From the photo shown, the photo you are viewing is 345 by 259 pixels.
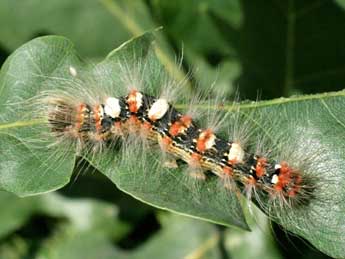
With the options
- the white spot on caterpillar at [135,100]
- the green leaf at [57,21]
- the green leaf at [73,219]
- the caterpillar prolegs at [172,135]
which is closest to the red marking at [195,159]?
the caterpillar prolegs at [172,135]

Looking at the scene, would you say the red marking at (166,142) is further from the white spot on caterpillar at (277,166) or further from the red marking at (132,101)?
the white spot on caterpillar at (277,166)

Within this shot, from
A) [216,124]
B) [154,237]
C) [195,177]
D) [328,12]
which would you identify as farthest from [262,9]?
[154,237]

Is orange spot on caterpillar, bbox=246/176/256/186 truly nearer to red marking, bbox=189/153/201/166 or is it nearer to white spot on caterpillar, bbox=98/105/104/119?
red marking, bbox=189/153/201/166

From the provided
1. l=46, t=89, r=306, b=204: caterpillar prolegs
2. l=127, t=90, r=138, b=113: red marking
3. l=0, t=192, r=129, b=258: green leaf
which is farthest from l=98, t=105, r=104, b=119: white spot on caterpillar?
l=0, t=192, r=129, b=258: green leaf

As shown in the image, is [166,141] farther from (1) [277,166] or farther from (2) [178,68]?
(2) [178,68]

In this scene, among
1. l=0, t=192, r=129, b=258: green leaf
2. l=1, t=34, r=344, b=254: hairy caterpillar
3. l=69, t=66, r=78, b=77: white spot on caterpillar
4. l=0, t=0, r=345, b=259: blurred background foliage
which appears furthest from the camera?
l=0, t=192, r=129, b=258: green leaf

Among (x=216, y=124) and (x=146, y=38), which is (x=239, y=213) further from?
(x=146, y=38)

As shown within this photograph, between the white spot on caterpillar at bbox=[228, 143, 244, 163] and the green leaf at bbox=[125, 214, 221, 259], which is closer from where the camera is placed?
the white spot on caterpillar at bbox=[228, 143, 244, 163]
